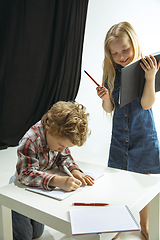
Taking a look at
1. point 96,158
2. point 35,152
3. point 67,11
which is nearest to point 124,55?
point 35,152

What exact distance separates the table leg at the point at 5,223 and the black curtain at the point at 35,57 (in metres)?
2.24

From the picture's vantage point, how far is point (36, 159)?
3.21 ft

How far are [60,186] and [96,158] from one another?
1733mm

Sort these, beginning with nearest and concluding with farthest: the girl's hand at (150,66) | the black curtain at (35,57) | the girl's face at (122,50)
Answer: the girl's hand at (150,66), the girl's face at (122,50), the black curtain at (35,57)

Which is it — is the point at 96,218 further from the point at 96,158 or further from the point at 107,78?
the point at 96,158

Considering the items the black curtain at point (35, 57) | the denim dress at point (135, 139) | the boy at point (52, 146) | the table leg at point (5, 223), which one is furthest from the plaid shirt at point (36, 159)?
the black curtain at point (35, 57)

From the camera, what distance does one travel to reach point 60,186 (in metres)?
0.89

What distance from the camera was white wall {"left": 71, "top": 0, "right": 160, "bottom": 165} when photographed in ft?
9.91

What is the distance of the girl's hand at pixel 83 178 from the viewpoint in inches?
36.8

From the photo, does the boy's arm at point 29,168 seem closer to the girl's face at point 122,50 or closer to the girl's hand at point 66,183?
the girl's hand at point 66,183

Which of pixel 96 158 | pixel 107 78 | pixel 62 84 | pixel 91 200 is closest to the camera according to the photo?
pixel 91 200

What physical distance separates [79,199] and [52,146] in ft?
0.93

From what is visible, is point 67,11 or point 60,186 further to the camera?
point 67,11

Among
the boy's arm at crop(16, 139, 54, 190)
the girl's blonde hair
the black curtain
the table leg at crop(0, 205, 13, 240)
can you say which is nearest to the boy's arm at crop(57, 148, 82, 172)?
the boy's arm at crop(16, 139, 54, 190)
